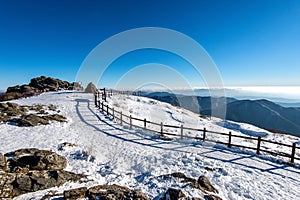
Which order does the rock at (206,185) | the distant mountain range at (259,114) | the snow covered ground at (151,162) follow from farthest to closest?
the distant mountain range at (259,114)
the snow covered ground at (151,162)
the rock at (206,185)

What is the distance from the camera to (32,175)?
20.6 ft

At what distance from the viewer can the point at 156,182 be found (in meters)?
6.93

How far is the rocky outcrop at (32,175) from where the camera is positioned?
5.66 metres

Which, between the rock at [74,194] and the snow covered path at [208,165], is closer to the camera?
the rock at [74,194]

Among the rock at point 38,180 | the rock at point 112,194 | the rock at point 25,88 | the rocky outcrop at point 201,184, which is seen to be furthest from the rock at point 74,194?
the rock at point 25,88

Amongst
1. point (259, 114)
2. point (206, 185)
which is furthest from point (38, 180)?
point (259, 114)

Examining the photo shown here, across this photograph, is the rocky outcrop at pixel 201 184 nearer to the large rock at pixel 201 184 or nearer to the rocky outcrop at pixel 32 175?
the large rock at pixel 201 184

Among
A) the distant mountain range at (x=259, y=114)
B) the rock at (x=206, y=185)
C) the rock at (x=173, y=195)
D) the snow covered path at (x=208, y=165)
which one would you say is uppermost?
the rock at (x=173, y=195)

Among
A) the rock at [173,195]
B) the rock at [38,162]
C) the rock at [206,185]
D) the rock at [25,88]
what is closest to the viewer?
the rock at [173,195]

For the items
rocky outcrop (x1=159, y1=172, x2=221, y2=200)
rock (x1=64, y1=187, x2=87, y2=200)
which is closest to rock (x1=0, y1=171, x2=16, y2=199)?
rock (x1=64, y1=187, x2=87, y2=200)

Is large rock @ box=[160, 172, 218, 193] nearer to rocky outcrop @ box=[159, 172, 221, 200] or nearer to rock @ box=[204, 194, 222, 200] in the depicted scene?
rocky outcrop @ box=[159, 172, 221, 200]

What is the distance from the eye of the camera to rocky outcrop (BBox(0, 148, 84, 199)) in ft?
18.6

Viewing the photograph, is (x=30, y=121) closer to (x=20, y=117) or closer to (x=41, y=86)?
(x=20, y=117)

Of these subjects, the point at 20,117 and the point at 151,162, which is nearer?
the point at 151,162
